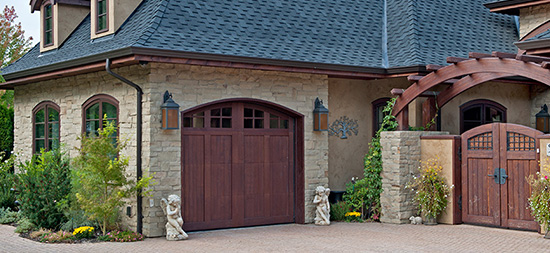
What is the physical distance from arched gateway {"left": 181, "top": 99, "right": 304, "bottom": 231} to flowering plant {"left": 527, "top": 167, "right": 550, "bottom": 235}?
4284 mm

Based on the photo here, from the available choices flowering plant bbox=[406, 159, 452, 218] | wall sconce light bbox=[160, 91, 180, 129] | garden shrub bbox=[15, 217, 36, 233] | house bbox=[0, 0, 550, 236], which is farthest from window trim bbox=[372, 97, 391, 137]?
garden shrub bbox=[15, 217, 36, 233]

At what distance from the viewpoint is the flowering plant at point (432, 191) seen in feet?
39.7

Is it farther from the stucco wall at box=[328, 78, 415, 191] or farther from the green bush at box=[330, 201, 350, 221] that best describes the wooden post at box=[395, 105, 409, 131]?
the green bush at box=[330, 201, 350, 221]

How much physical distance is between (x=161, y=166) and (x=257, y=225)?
241 cm

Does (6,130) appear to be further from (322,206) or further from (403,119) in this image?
(403,119)

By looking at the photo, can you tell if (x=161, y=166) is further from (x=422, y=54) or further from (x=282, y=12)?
(x=422, y=54)

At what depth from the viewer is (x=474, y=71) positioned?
11.5m

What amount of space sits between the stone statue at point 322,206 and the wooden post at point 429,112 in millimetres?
2519

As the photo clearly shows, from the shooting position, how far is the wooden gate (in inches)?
433

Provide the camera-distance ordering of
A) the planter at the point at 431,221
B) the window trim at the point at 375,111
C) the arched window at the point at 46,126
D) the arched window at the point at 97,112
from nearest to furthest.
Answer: the arched window at the point at 97,112 < the planter at the point at 431,221 < the arched window at the point at 46,126 < the window trim at the point at 375,111

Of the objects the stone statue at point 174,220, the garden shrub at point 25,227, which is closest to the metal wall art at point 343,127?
the stone statue at point 174,220

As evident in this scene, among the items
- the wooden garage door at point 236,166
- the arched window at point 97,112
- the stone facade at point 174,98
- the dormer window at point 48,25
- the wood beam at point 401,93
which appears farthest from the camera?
the dormer window at point 48,25

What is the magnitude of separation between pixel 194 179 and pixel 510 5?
8504 mm

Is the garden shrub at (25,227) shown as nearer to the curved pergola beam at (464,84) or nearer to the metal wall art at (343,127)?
the metal wall art at (343,127)
